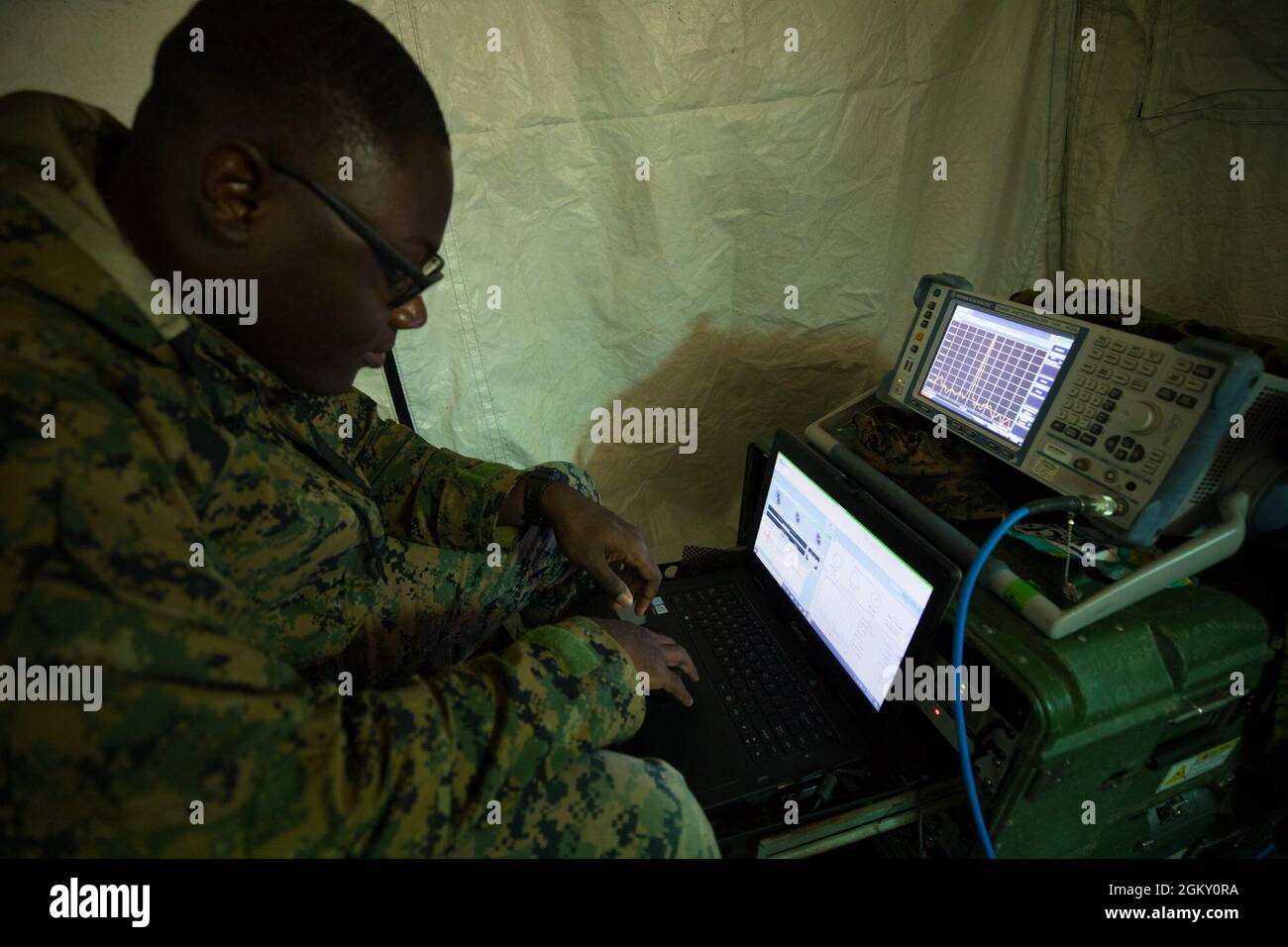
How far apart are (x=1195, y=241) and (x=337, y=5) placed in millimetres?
1800

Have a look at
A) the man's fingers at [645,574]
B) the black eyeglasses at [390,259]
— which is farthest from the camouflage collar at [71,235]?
the man's fingers at [645,574]

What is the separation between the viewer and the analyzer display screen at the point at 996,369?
916 millimetres

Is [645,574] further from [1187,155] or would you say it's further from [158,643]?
[1187,155]

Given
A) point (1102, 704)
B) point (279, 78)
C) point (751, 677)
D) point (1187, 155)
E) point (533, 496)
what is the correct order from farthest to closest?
point (1187, 155) < point (533, 496) < point (751, 677) < point (1102, 704) < point (279, 78)

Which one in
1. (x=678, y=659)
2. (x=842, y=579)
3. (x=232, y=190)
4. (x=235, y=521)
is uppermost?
(x=232, y=190)

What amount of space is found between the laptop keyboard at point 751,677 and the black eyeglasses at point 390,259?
2.25 feet

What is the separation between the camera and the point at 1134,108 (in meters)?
1.35

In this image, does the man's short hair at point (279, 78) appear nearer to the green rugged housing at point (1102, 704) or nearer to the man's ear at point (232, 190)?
the man's ear at point (232, 190)

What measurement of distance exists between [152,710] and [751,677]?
744 mm

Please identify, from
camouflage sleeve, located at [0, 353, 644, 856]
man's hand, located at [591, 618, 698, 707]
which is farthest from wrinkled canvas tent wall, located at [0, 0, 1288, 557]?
camouflage sleeve, located at [0, 353, 644, 856]

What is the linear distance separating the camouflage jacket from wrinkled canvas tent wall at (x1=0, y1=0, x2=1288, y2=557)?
0.73m

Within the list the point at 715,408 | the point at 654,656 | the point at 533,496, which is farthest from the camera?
the point at 715,408

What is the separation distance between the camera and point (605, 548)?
0.96 m

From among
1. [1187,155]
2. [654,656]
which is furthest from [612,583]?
[1187,155]
